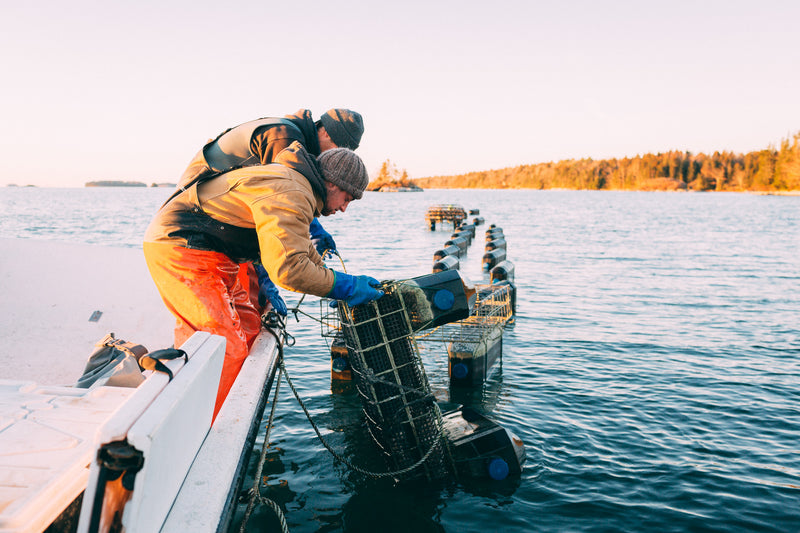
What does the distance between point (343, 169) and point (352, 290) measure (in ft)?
2.66

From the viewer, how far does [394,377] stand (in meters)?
4.05

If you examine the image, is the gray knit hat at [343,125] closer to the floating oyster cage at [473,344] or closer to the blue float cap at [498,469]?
the blue float cap at [498,469]

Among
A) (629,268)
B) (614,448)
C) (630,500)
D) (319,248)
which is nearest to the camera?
(319,248)

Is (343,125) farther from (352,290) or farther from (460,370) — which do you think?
(460,370)

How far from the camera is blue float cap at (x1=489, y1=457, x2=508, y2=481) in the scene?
4.66 meters

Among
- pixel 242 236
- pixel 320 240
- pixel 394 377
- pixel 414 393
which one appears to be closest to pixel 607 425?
pixel 414 393

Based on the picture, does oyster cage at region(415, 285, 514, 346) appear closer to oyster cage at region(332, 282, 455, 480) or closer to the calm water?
the calm water

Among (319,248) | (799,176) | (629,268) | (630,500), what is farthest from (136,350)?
(799,176)

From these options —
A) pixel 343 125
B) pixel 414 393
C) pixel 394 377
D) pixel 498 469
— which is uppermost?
pixel 343 125

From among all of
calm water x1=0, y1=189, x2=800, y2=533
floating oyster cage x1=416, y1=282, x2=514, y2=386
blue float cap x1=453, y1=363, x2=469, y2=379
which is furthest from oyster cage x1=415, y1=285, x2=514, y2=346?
calm water x1=0, y1=189, x2=800, y2=533

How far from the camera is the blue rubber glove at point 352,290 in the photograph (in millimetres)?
3291

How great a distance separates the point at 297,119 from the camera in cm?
407

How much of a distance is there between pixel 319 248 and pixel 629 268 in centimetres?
1821

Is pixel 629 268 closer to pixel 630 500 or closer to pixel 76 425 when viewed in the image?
pixel 630 500
